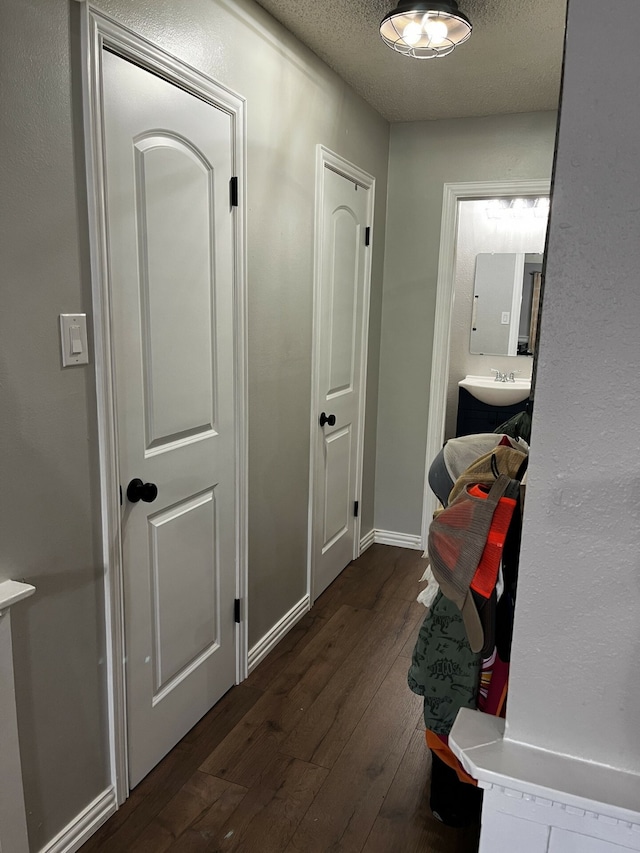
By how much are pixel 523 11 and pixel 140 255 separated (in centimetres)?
158

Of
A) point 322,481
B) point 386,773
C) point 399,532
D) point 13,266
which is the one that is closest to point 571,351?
point 13,266

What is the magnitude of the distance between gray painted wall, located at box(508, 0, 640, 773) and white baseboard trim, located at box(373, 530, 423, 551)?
3.02m

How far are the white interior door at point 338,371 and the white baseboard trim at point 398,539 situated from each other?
15.0 inches

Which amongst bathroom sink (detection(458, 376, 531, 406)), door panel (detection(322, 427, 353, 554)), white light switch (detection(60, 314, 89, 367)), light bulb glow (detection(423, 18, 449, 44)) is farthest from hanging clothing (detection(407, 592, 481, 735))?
bathroom sink (detection(458, 376, 531, 406))

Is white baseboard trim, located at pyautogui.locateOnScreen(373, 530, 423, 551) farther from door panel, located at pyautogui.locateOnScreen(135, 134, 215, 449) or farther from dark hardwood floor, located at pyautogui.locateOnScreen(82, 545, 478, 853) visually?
door panel, located at pyautogui.locateOnScreen(135, 134, 215, 449)

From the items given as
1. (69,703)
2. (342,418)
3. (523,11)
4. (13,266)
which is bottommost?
(69,703)

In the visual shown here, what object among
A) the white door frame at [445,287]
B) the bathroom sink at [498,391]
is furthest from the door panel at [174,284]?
the bathroom sink at [498,391]

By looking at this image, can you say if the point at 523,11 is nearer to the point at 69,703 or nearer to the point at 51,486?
the point at 51,486

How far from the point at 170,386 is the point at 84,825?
4.01 feet

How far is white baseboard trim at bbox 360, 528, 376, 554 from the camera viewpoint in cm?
383

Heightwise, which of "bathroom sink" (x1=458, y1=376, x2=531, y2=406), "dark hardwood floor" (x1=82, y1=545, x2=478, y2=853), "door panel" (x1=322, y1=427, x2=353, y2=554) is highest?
"bathroom sink" (x1=458, y1=376, x2=531, y2=406)

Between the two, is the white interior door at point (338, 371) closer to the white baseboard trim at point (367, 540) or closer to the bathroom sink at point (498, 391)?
the white baseboard trim at point (367, 540)

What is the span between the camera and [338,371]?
323 cm

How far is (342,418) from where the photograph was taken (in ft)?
10.9
